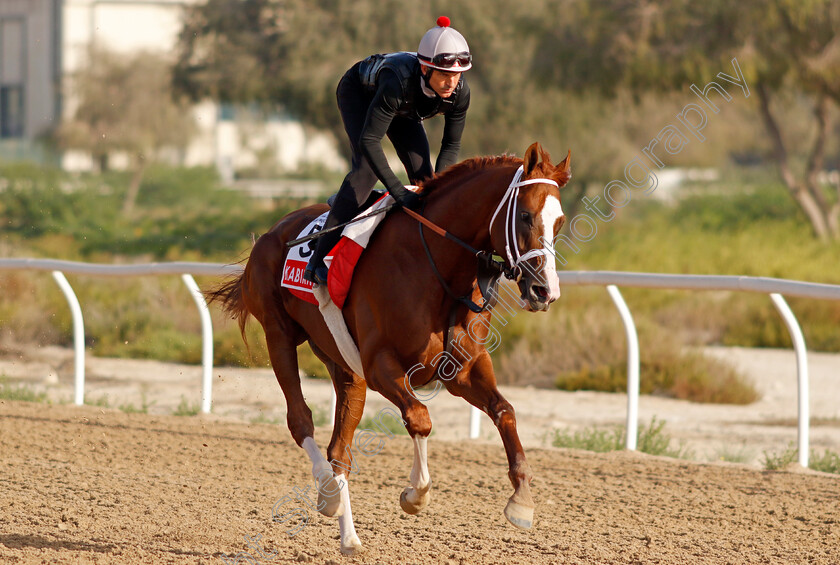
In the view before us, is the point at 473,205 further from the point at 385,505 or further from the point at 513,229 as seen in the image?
the point at 385,505

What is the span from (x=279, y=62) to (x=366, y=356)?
1980cm

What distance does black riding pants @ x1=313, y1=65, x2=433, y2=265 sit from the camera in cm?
458

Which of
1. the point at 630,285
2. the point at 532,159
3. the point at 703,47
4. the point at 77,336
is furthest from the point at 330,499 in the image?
the point at 703,47

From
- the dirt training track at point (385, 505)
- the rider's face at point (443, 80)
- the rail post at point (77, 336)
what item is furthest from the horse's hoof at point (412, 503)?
the rail post at point (77, 336)

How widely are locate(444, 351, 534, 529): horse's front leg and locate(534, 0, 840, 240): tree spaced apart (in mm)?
14476

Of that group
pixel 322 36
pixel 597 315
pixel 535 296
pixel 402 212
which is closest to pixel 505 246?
pixel 535 296

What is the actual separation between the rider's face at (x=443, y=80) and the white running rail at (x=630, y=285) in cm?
217

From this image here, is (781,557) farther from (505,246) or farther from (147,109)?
(147,109)

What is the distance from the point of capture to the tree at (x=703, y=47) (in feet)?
55.9

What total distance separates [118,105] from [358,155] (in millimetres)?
29866

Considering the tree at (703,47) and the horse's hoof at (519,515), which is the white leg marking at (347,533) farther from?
the tree at (703,47)

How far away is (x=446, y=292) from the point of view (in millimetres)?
4109

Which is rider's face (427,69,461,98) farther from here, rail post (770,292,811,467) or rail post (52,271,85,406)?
rail post (52,271,85,406)

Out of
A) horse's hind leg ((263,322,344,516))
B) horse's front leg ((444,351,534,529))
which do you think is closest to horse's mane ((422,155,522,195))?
horse's front leg ((444,351,534,529))
